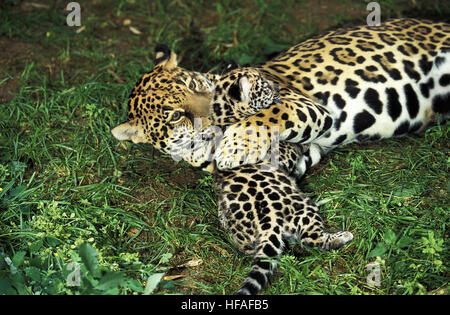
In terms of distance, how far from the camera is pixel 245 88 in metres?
5.45

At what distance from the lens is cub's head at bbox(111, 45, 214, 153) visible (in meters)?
5.48

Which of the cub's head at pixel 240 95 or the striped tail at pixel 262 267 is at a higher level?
the cub's head at pixel 240 95

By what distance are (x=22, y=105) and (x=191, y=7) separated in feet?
10.8

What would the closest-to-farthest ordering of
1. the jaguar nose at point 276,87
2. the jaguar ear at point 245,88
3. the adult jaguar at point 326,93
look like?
the jaguar ear at point 245,88
the adult jaguar at point 326,93
the jaguar nose at point 276,87

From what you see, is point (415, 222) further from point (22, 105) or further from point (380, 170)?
point (22, 105)

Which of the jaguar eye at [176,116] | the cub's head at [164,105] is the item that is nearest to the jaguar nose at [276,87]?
the cub's head at [164,105]

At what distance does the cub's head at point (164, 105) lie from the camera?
216 inches

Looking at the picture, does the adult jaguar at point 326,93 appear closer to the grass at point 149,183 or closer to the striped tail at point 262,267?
the grass at point 149,183

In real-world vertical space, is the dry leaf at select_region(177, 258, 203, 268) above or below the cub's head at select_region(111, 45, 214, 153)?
below

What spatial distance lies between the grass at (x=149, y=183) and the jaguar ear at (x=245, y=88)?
0.98 metres

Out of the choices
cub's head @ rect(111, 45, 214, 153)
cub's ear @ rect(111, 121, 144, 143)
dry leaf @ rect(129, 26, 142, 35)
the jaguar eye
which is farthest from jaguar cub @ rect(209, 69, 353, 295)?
dry leaf @ rect(129, 26, 142, 35)

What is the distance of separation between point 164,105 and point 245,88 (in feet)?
2.73

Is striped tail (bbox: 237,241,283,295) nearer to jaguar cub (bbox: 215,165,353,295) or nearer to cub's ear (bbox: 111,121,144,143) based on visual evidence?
jaguar cub (bbox: 215,165,353,295)

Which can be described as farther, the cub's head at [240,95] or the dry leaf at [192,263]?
the cub's head at [240,95]
